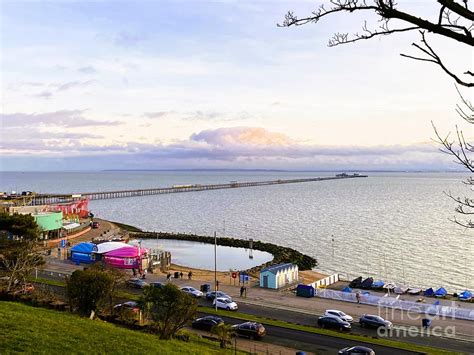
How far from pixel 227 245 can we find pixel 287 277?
2752 centimetres

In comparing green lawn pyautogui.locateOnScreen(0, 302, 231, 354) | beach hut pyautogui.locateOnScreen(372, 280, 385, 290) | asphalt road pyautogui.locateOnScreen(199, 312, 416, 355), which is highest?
green lawn pyautogui.locateOnScreen(0, 302, 231, 354)

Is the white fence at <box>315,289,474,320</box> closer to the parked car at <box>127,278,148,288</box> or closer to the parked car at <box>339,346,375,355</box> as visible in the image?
the parked car at <box>339,346,375,355</box>

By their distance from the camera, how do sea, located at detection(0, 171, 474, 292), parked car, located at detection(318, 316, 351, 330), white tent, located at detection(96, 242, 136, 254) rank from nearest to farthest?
parked car, located at detection(318, 316, 351, 330)
white tent, located at detection(96, 242, 136, 254)
sea, located at detection(0, 171, 474, 292)

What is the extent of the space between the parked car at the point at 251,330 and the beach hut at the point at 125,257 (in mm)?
19286

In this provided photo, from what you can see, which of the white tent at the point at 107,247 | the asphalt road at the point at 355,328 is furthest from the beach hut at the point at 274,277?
the white tent at the point at 107,247

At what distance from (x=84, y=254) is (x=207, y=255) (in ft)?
58.0

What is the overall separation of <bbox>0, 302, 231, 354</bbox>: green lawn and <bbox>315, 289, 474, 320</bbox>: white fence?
1763cm

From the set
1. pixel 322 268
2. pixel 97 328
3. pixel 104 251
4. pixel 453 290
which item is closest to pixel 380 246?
pixel 322 268

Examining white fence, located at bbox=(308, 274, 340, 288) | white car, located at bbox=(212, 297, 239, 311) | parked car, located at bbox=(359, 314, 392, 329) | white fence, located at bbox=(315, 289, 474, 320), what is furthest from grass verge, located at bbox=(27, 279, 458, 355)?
white fence, located at bbox=(308, 274, 340, 288)

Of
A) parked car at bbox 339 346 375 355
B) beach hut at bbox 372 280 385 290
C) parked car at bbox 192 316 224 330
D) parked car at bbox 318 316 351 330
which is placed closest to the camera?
parked car at bbox 339 346 375 355

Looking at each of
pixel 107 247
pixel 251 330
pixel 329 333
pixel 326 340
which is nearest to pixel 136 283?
pixel 107 247

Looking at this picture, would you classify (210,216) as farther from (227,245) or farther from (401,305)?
(401,305)

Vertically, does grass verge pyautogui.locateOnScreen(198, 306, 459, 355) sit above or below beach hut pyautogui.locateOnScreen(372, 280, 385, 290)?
above

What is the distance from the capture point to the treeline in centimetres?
4941
